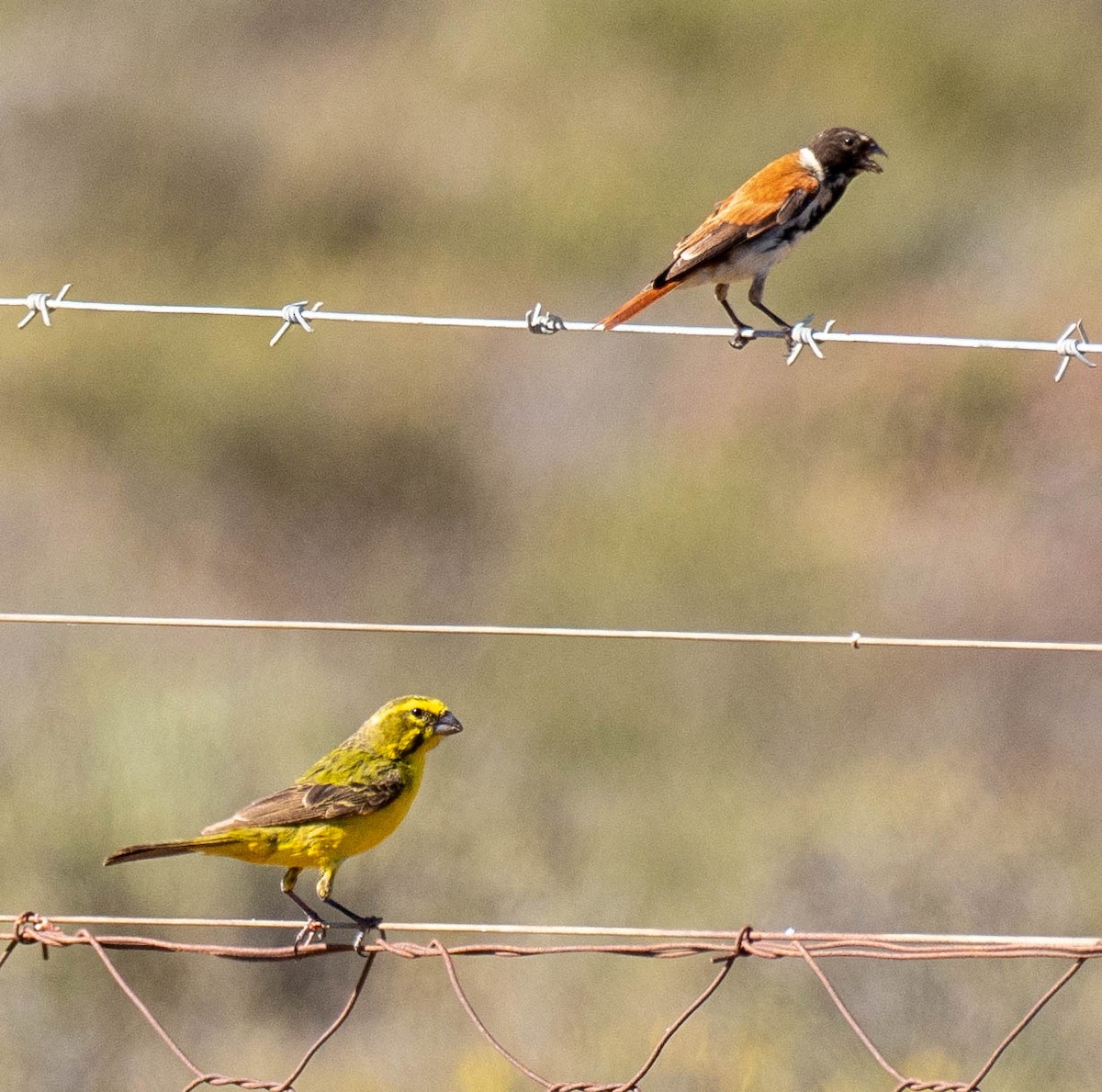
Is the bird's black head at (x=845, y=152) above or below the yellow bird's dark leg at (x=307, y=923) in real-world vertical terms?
above

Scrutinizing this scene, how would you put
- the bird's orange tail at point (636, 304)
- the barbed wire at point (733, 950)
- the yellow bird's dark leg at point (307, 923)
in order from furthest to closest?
the bird's orange tail at point (636, 304), the yellow bird's dark leg at point (307, 923), the barbed wire at point (733, 950)

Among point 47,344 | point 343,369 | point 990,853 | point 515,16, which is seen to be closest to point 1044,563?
point 990,853

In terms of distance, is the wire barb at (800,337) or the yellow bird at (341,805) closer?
the wire barb at (800,337)

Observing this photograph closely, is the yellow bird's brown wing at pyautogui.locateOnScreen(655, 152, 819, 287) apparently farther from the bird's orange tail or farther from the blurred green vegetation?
the blurred green vegetation

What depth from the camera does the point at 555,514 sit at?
16.6 meters

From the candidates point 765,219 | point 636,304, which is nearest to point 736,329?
point 636,304

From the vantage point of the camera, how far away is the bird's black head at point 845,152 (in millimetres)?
7984

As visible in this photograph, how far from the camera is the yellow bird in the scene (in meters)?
6.16

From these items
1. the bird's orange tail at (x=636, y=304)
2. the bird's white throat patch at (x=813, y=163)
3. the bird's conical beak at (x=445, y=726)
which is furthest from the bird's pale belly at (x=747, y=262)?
the bird's conical beak at (x=445, y=726)

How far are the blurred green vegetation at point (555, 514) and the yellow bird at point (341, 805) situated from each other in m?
2.57

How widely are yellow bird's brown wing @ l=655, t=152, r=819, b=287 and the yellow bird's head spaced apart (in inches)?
72.7

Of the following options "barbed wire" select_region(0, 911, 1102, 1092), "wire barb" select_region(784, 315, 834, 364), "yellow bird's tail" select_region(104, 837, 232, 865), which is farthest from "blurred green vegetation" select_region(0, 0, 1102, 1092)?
"barbed wire" select_region(0, 911, 1102, 1092)

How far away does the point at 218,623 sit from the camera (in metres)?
4.82

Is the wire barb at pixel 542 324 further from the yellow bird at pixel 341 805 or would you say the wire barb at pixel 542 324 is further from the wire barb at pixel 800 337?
the yellow bird at pixel 341 805
